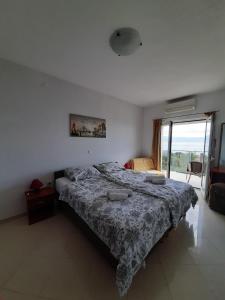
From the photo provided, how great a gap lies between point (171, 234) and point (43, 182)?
2483mm

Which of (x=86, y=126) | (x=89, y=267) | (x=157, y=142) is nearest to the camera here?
(x=89, y=267)

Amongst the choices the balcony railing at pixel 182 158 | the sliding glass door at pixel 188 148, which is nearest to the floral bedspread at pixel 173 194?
the sliding glass door at pixel 188 148

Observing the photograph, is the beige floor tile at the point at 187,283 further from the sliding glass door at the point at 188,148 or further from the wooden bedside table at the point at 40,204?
the sliding glass door at the point at 188,148

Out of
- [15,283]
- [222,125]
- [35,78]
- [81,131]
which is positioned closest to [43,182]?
[81,131]

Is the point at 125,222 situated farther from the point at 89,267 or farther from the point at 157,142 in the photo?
the point at 157,142

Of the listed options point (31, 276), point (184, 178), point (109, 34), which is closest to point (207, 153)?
point (184, 178)

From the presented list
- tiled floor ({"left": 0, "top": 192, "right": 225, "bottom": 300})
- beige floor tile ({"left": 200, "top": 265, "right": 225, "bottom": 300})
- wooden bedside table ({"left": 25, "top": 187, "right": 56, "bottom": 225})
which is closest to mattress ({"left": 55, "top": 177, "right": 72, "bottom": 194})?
wooden bedside table ({"left": 25, "top": 187, "right": 56, "bottom": 225})

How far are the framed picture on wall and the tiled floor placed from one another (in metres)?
1.96

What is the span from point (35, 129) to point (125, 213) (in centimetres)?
219

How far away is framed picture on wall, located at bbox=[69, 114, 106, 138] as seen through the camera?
3.13 metres

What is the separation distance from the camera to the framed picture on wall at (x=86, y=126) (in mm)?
3131

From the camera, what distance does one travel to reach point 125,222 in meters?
1.42

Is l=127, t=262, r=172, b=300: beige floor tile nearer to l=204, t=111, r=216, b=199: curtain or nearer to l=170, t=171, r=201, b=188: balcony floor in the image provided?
l=204, t=111, r=216, b=199: curtain

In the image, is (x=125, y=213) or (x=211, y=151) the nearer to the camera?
(x=125, y=213)
